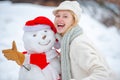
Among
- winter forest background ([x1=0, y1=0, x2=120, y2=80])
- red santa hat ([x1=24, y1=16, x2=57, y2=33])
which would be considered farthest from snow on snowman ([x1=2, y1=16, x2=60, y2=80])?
winter forest background ([x1=0, y1=0, x2=120, y2=80])

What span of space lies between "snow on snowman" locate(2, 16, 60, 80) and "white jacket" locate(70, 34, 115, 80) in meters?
0.20

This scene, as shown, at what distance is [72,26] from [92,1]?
4913mm

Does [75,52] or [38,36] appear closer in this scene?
[75,52]

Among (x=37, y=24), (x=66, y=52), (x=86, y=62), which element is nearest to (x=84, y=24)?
(x=37, y=24)

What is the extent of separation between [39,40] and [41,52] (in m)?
0.09

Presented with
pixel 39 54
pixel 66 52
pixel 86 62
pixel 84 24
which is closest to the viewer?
pixel 86 62

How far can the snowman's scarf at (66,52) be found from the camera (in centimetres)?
247

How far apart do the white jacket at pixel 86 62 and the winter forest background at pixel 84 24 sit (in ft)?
6.13

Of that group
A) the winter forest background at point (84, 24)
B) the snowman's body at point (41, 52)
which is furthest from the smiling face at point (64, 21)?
the winter forest background at point (84, 24)

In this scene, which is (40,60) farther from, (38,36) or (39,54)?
(38,36)

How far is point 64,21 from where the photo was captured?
257 cm

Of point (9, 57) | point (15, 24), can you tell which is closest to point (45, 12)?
point (15, 24)

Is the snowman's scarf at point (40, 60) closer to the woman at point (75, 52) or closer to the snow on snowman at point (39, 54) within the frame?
the snow on snowman at point (39, 54)

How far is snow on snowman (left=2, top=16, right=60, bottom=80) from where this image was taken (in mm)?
2562
